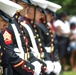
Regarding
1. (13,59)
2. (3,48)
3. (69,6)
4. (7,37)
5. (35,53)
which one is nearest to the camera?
(3,48)

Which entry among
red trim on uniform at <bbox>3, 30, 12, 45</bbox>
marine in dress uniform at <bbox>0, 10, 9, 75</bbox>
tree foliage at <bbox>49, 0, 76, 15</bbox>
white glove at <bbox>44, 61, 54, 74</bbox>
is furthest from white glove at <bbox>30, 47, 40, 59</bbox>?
tree foliage at <bbox>49, 0, 76, 15</bbox>

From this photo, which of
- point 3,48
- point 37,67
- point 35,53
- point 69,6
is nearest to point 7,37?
point 3,48

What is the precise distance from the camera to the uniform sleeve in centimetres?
666

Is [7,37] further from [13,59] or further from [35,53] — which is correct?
[35,53]

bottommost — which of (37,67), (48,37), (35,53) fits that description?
(37,67)

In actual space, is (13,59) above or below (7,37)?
below

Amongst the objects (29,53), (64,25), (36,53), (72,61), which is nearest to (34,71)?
(29,53)

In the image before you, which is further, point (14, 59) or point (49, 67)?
point (49, 67)

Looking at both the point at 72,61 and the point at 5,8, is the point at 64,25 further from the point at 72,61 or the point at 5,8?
the point at 5,8

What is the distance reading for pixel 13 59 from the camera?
6691 mm

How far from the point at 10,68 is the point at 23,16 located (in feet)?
4.96

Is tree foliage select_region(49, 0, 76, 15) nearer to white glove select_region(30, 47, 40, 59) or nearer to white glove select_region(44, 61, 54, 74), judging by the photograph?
white glove select_region(44, 61, 54, 74)

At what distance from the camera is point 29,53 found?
7.48m

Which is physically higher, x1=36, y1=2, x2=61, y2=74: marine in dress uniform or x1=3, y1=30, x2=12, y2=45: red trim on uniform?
x1=36, y1=2, x2=61, y2=74: marine in dress uniform
